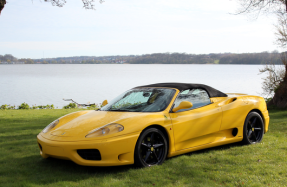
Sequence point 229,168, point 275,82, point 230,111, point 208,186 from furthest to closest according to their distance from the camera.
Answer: point 275,82, point 230,111, point 229,168, point 208,186

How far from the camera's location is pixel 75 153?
402 centimetres

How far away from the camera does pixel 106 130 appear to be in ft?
13.7

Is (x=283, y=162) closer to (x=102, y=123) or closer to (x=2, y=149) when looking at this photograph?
(x=102, y=123)

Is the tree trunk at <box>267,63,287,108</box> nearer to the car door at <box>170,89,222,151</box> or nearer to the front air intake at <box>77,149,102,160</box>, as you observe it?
the car door at <box>170,89,222,151</box>

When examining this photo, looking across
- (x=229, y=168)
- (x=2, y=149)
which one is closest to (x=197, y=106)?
(x=229, y=168)

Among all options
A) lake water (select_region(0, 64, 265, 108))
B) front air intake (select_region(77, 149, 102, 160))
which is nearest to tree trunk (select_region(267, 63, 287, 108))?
lake water (select_region(0, 64, 265, 108))

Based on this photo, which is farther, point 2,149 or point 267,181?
point 2,149

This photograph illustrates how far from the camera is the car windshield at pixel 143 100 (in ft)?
16.0

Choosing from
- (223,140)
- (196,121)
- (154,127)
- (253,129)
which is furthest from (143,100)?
(253,129)

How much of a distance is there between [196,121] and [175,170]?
1.07 metres

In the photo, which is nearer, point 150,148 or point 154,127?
point 150,148

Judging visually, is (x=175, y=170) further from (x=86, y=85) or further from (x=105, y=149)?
(x=86, y=85)

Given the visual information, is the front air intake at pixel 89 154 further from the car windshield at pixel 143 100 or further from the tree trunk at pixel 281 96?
the tree trunk at pixel 281 96

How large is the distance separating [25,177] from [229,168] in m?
3.02
